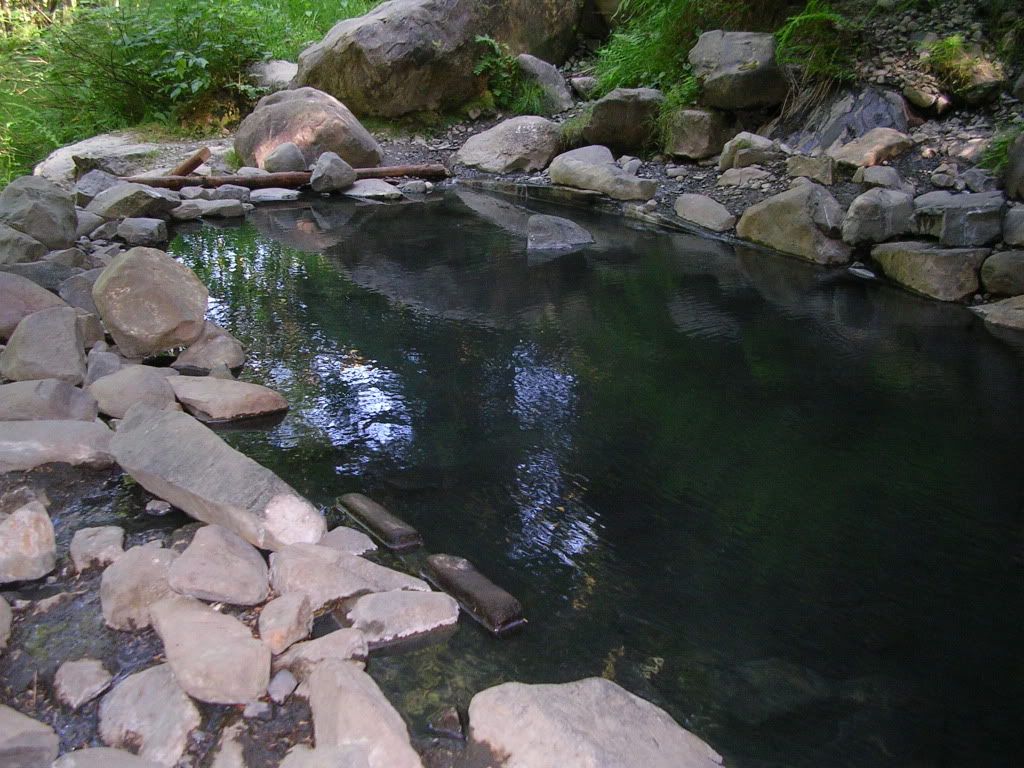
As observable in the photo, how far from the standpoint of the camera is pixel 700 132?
26.4 feet

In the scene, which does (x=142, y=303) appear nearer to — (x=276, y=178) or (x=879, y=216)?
(x=879, y=216)

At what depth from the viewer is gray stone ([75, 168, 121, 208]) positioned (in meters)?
7.49

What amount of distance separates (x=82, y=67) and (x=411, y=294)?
7.89 metres

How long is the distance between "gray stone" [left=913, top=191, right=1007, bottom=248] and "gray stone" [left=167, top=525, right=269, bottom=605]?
16.4 feet

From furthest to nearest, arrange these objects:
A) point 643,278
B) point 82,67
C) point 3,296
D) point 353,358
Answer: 1. point 82,67
2. point 643,278
3. point 353,358
4. point 3,296

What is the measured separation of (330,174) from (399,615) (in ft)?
24.1

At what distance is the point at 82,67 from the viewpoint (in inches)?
411

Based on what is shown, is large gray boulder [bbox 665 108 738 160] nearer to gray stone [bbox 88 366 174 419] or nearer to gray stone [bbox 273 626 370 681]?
gray stone [bbox 88 366 174 419]

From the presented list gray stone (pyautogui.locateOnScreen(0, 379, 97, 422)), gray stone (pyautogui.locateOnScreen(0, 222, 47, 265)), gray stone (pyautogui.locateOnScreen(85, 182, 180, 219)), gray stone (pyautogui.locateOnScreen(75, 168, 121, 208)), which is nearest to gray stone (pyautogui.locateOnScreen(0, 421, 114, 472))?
gray stone (pyautogui.locateOnScreen(0, 379, 97, 422))

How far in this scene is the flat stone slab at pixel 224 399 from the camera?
3279 mm

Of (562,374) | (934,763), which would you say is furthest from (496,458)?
Result: (934,763)

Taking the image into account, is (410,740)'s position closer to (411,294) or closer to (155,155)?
(411,294)

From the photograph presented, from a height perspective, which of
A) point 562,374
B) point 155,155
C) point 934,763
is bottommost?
point 155,155

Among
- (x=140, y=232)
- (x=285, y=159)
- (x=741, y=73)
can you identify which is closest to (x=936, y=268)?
(x=741, y=73)
